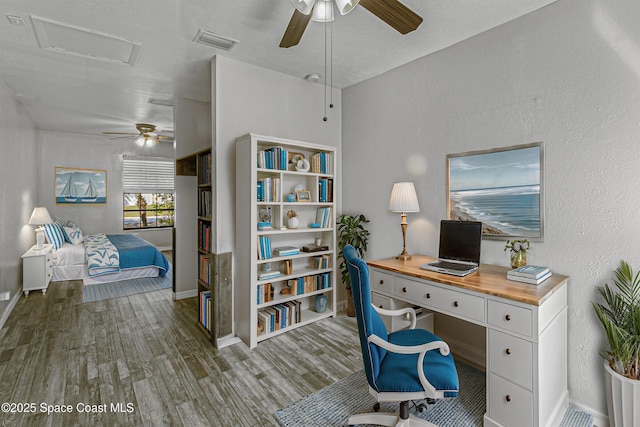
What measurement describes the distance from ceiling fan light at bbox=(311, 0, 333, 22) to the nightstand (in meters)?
5.12

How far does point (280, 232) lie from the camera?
305 cm

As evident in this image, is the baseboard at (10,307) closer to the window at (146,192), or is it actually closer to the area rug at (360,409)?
the window at (146,192)

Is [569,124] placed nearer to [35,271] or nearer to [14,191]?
[14,191]

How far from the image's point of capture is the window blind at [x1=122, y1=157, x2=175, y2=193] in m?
7.22

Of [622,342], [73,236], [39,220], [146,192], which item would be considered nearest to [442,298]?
[622,342]

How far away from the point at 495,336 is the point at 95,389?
2747 mm

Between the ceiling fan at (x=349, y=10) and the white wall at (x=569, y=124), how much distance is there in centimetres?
103

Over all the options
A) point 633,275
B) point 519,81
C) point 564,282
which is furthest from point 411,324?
point 519,81

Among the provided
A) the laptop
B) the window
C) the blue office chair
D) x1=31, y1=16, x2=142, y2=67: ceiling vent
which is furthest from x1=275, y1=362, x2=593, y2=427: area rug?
the window

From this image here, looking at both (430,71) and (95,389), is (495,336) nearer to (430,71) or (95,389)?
(430,71)

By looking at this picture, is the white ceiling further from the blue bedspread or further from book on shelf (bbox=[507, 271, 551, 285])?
the blue bedspread

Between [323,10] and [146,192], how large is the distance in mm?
7172

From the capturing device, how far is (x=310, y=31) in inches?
99.3

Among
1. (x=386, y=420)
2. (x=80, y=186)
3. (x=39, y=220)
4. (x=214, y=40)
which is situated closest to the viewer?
(x=386, y=420)
